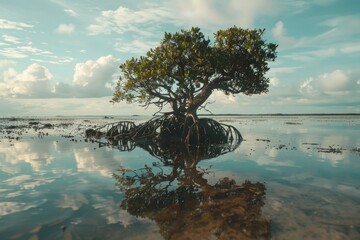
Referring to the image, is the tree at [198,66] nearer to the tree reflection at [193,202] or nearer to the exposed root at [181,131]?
the exposed root at [181,131]

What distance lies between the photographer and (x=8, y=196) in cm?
1052

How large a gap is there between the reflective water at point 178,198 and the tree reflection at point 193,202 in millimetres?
28

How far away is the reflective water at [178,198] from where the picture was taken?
7660 mm

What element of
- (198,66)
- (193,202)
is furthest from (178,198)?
(198,66)

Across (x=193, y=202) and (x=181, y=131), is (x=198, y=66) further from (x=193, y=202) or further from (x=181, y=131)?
(x=193, y=202)

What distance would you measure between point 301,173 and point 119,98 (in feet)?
61.9

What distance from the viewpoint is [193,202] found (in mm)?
9922

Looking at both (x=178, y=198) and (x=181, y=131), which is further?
(x=181, y=131)

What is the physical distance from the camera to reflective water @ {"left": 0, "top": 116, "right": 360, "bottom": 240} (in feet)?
25.1

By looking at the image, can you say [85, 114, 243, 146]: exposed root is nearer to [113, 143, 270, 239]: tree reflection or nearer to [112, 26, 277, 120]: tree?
[112, 26, 277, 120]: tree

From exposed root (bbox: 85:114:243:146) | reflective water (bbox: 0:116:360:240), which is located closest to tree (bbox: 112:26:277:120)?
exposed root (bbox: 85:114:243:146)

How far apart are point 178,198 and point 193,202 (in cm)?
68

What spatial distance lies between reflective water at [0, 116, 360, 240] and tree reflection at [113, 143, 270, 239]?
0.03 m

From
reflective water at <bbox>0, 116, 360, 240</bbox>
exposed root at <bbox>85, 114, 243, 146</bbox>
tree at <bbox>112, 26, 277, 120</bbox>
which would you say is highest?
tree at <bbox>112, 26, 277, 120</bbox>
